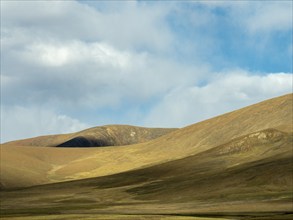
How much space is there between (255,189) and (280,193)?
1130 cm

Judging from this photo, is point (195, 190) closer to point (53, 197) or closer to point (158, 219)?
point (53, 197)

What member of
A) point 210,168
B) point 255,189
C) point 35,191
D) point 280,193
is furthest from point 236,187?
point 35,191

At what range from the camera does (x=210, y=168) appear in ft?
621

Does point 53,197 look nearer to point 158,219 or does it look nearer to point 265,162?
point 265,162

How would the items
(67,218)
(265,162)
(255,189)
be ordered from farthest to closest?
(265,162) → (255,189) → (67,218)

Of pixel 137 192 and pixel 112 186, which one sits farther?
pixel 112 186

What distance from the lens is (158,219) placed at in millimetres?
73438

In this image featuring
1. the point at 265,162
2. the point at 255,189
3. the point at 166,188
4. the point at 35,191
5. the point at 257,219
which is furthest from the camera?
the point at 35,191

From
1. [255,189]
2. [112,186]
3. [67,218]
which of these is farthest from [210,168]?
[67,218]

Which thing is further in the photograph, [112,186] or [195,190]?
[112,186]

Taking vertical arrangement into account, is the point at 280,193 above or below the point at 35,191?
below

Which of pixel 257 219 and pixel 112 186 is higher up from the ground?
pixel 112 186

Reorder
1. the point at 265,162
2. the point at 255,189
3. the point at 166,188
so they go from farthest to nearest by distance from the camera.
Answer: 1. the point at 265,162
2. the point at 166,188
3. the point at 255,189

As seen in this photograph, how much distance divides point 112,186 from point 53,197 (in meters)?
27.7
